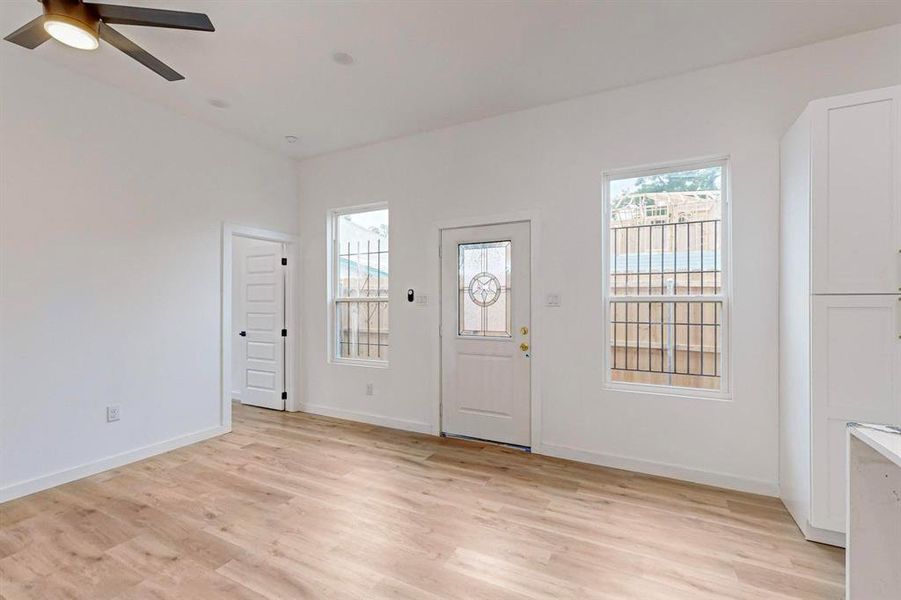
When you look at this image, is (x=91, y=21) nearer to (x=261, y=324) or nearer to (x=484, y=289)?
(x=484, y=289)

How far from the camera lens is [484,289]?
403cm

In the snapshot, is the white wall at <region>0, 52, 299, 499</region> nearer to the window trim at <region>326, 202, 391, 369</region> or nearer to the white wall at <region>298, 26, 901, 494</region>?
the window trim at <region>326, 202, 391, 369</region>

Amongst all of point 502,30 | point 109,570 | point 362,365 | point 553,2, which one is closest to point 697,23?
point 553,2

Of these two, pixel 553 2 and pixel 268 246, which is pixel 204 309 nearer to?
pixel 268 246

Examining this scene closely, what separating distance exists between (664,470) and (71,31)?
4628 mm

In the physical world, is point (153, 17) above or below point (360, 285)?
above

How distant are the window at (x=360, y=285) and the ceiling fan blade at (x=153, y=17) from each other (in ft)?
8.64

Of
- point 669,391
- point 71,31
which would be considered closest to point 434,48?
point 71,31

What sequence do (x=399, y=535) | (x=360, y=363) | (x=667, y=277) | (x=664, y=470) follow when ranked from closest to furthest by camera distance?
(x=399, y=535) → (x=664, y=470) → (x=667, y=277) → (x=360, y=363)

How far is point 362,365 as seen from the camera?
469cm

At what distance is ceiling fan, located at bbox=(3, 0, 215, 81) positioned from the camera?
2.06 m

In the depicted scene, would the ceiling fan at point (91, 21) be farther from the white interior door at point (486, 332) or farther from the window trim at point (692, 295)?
the window trim at point (692, 295)

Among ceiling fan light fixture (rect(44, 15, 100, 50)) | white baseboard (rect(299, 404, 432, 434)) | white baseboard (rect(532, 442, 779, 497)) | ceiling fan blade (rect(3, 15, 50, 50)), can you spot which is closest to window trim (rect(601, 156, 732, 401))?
white baseboard (rect(532, 442, 779, 497))

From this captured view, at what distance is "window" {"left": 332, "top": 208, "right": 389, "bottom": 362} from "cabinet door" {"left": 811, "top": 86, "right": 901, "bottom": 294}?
361 cm
